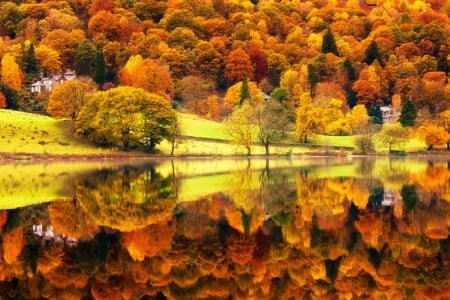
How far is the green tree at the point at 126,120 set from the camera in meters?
87.3

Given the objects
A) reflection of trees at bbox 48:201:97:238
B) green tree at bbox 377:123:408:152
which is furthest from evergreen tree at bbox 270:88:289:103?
reflection of trees at bbox 48:201:97:238

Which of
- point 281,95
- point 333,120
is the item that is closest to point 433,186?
point 333,120

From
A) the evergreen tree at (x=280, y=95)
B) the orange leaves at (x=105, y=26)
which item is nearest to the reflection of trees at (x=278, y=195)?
the evergreen tree at (x=280, y=95)

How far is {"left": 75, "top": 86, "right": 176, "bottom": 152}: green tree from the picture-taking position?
87312mm

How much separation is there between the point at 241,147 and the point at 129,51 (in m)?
64.2

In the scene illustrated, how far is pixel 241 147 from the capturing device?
96438 millimetres

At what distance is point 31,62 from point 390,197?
112 m

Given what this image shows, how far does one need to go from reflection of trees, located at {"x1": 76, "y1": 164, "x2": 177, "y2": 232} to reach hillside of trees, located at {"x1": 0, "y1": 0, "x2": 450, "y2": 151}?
39.3 m

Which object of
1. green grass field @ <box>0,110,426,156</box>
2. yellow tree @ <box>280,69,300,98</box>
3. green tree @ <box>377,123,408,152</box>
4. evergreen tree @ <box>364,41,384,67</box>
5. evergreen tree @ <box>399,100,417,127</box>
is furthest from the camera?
evergreen tree @ <box>364,41,384,67</box>

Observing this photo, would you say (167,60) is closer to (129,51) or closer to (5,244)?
(129,51)

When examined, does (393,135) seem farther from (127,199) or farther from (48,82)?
(127,199)

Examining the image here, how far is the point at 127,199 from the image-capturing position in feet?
119

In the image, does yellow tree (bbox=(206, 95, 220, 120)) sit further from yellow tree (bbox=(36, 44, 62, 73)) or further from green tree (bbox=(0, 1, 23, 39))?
green tree (bbox=(0, 1, 23, 39))

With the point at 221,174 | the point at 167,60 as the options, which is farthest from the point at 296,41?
the point at 221,174
